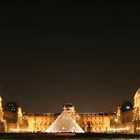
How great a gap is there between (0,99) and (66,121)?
37.5 metres

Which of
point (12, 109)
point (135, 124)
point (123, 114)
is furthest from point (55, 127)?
point (12, 109)

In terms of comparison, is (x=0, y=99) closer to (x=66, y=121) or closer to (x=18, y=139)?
(x=66, y=121)

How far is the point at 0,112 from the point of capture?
5743 inches

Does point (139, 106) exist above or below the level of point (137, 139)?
above

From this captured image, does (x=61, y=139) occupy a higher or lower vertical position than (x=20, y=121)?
lower

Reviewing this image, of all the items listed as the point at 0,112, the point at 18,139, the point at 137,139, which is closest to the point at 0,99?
the point at 0,112

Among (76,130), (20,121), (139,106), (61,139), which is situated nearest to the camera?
(61,139)

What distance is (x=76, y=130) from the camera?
10731 centimetres

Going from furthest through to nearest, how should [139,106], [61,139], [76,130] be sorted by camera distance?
[139,106]
[76,130]
[61,139]

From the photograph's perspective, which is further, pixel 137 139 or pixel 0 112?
pixel 0 112

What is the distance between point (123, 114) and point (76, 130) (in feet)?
257

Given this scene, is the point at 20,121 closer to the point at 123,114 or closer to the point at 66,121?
the point at 123,114

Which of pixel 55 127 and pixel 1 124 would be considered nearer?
pixel 55 127

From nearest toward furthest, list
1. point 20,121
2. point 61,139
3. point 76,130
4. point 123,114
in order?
point 61,139 < point 76,130 < point 123,114 < point 20,121
